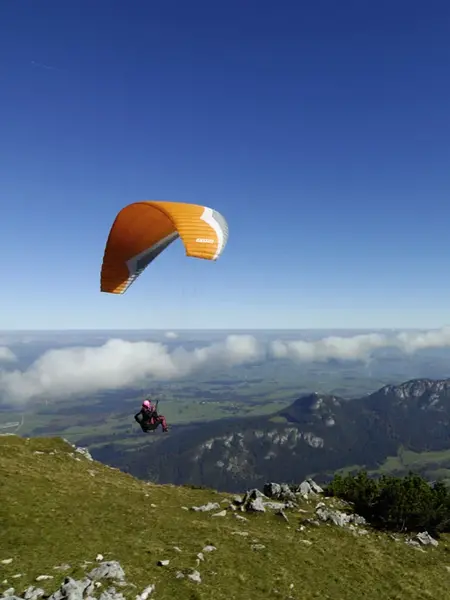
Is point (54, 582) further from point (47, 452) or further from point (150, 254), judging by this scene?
point (47, 452)

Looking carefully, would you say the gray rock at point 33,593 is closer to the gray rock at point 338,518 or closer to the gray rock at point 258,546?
the gray rock at point 258,546

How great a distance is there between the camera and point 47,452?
4066 cm

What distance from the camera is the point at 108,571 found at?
17000mm

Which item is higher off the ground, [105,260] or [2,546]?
[105,260]

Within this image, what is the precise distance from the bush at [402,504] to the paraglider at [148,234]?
23969 mm

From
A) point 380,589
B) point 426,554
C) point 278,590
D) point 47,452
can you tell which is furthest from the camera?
point 47,452

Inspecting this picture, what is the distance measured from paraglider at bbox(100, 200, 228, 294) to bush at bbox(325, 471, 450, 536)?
78.6 feet

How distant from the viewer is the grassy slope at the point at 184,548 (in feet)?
59.6

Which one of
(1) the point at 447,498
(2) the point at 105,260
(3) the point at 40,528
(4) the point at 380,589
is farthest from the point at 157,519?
(1) the point at 447,498

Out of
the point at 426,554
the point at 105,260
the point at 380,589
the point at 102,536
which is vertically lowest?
the point at 426,554

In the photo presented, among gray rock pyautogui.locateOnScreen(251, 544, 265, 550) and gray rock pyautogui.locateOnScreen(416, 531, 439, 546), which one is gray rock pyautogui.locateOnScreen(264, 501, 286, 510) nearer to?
gray rock pyautogui.locateOnScreen(251, 544, 265, 550)

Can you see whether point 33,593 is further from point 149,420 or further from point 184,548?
point 149,420

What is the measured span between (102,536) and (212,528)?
6.57 meters

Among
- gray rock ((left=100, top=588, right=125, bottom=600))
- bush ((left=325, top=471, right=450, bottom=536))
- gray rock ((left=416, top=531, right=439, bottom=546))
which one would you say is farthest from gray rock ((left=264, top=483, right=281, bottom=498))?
gray rock ((left=100, top=588, right=125, bottom=600))
